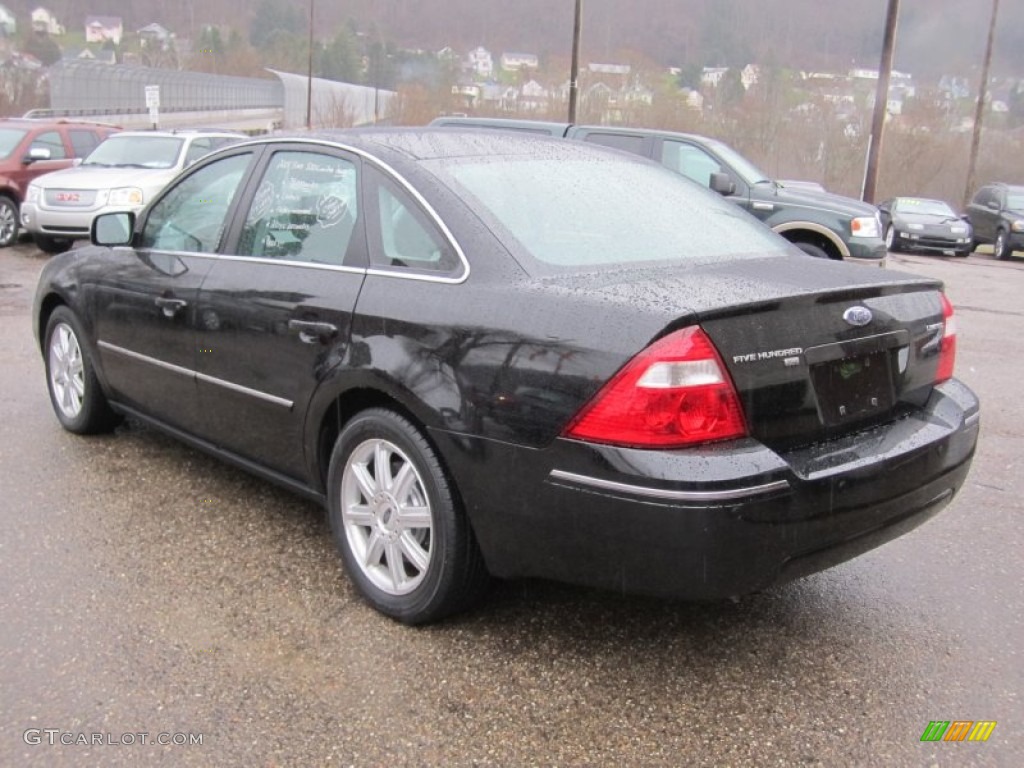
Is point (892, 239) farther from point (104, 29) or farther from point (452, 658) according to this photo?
point (104, 29)

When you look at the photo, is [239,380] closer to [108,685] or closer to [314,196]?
[314,196]

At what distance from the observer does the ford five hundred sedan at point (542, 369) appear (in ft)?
8.06

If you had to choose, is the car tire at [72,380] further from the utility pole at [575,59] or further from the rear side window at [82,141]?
the utility pole at [575,59]

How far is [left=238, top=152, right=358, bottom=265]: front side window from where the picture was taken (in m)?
3.36

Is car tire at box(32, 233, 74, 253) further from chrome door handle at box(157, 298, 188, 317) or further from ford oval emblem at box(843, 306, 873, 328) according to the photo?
ford oval emblem at box(843, 306, 873, 328)

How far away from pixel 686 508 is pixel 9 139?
14.5 metres

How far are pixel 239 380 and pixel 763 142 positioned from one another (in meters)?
56.0

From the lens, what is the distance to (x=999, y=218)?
20.9 m

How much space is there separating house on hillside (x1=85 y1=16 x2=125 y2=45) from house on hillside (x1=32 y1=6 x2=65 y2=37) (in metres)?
2.96

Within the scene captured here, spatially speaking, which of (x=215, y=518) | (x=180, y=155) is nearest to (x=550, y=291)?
(x=215, y=518)

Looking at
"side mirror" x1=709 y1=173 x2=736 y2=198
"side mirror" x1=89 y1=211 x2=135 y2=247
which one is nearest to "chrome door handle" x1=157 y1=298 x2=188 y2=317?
"side mirror" x1=89 y1=211 x2=135 y2=247

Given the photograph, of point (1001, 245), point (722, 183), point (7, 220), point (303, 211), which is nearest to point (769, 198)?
point (722, 183)

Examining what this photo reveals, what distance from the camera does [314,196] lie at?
11.6 ft

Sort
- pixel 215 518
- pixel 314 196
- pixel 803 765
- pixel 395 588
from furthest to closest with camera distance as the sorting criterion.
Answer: pixel 215 518, pixel 314 196, pixel 395 588, pixel 803 765
